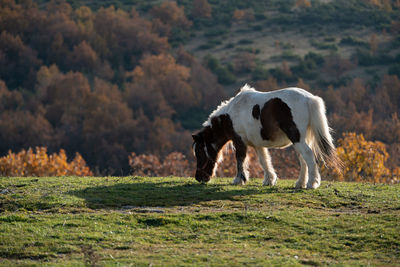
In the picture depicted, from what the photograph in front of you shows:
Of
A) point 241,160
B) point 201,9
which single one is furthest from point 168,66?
point 241,160

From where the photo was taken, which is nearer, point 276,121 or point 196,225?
point 196,225

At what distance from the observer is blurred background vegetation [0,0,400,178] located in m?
67.1

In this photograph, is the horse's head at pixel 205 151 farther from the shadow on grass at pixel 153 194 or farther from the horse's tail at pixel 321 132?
the horse's tail at pixel 321 132

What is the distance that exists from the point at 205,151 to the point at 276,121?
8.10ft

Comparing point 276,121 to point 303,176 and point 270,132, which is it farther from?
point 303,176

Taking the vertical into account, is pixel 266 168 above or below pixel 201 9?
below

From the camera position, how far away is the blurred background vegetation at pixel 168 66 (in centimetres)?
6706

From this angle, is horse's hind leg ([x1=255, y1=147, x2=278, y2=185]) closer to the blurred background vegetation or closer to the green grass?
the green grass

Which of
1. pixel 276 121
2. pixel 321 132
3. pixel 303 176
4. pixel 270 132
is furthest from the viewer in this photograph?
pixel 303 176

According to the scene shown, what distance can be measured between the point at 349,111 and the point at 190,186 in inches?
2112

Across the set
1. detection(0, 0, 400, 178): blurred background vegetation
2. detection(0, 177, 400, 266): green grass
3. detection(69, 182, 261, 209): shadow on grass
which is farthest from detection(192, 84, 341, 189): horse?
detection(0, 0, 400, 178): blurred background vegetation

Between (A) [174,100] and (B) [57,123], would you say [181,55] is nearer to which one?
(A) [174,100]

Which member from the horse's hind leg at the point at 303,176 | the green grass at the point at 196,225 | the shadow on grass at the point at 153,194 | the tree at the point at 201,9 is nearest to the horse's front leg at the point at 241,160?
the green grass at the point at 196,225

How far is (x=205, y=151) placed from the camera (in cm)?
1447
